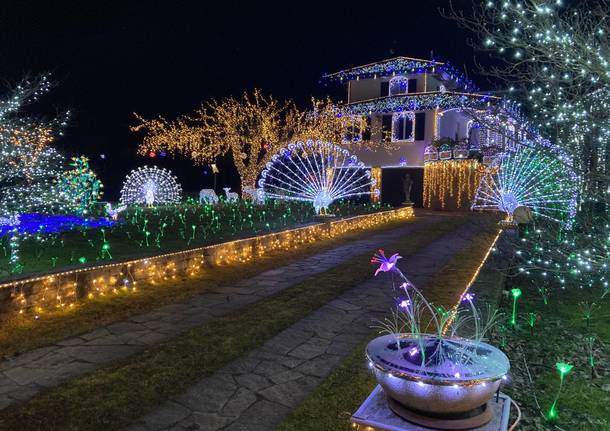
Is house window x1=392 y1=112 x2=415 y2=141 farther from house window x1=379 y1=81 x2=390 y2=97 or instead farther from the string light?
the string light

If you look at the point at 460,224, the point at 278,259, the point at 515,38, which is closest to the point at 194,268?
the point at 278,259

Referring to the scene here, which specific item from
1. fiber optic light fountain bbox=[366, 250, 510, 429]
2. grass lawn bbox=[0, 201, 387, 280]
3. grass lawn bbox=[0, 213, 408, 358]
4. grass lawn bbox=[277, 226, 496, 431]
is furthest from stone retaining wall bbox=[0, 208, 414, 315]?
fiber optic light fountain bbox=[366, 250, 510, 429]

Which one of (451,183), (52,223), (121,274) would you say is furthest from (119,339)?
(451,183)

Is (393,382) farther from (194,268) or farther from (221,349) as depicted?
(194,268)

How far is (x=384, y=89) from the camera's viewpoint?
3088 centimetres

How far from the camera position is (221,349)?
529 centimetres

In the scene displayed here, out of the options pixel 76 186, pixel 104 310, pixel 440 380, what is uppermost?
pixel 76 186

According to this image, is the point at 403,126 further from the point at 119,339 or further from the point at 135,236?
the point at 119,339

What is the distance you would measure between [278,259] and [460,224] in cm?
1194

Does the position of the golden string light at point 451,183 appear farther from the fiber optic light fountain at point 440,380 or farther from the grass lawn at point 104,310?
the fiber optic light fountain at point 440,380

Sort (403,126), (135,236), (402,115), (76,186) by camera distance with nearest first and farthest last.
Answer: (135,236), (76,186), (402,115), (403,126)

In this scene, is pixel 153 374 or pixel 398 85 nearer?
pixel 153 374

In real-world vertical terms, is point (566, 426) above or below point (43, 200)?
below

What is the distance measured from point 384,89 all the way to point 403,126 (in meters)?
2.96
